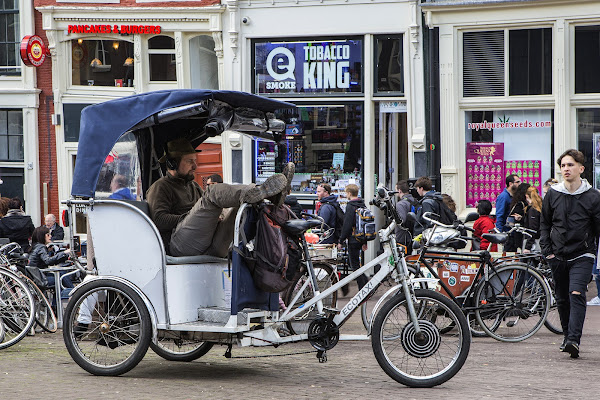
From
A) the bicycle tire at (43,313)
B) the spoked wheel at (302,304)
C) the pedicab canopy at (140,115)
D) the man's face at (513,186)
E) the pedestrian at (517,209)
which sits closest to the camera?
the spoked wheel at (302,304)

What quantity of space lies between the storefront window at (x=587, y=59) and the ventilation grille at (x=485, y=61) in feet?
4.32

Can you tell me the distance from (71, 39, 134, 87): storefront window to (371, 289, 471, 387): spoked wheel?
14.5 meters

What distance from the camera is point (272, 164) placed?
19656 millimetres

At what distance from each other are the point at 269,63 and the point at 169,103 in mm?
11725

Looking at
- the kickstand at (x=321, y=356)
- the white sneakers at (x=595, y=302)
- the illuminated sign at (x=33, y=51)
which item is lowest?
the white sneakers at (x=595, y=302)

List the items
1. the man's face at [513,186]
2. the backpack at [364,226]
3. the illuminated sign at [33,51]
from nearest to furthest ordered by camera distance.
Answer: the backpack at [364,226] → the man's face at [513,186] → the illuminated sign at [33,51]

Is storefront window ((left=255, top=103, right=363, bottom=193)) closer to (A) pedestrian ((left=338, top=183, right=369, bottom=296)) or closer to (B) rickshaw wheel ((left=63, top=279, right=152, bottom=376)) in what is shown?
(A) pedestrian ((left=338, top=183, right=369, bottom=296))

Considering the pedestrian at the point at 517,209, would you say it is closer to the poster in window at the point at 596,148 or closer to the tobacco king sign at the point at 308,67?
the poster in window at the point at 596,148

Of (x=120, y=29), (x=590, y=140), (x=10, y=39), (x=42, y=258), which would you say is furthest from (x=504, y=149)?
(x=10, y=39)

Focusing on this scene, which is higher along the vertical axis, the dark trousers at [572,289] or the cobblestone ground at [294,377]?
the dark trousers at [572,289]

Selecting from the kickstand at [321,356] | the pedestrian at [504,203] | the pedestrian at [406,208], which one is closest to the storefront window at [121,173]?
the kickstand at [321,356]

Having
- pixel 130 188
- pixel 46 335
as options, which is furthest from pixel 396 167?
pixel 130 188

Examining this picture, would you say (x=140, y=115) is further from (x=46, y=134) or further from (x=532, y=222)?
(x=46, y=134)

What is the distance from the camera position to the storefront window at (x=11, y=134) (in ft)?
70.2
